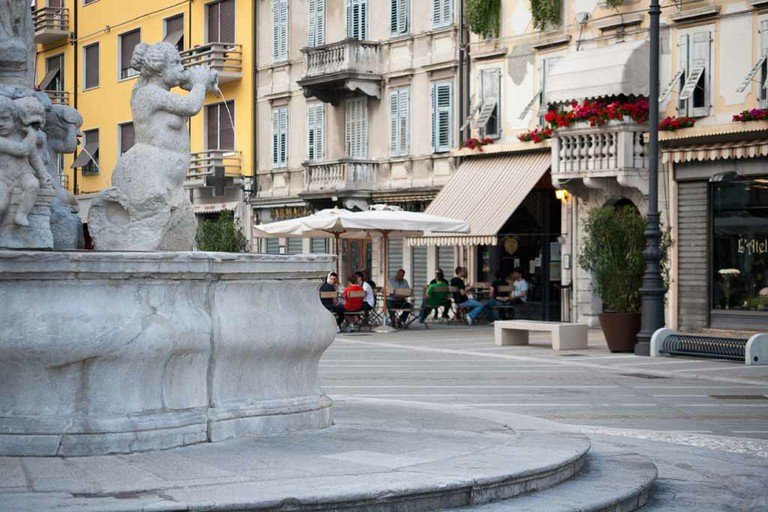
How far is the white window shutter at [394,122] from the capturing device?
40656 mm

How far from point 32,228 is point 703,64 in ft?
70.2

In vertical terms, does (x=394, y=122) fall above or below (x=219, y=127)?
below

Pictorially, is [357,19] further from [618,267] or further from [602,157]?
[618,267]

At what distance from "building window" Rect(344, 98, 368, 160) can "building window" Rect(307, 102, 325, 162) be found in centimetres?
113

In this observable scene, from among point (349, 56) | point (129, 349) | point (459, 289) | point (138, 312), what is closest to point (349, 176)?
point (349, 56)

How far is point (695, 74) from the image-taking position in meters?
30.3

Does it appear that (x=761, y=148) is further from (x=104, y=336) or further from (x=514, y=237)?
(x=104, y=336)

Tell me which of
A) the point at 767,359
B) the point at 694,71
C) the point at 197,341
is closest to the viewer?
the point at 197,341

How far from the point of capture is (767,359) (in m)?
22.3

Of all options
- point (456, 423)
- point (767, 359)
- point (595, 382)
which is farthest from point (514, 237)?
point (456, 423)

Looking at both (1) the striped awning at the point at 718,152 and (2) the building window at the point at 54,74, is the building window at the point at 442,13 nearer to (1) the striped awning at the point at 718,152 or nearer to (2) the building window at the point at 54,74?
(1) the striped awning at the point at 718,152

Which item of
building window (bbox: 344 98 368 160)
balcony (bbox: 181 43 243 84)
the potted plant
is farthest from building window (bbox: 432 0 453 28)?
the potted plant

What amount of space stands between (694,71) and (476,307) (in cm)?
751

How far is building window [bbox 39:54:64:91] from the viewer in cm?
5703
